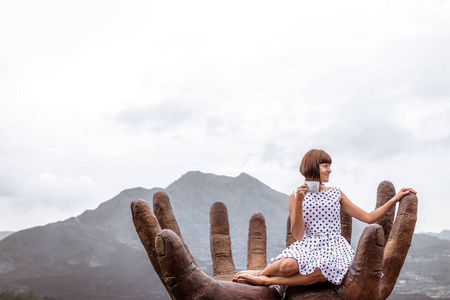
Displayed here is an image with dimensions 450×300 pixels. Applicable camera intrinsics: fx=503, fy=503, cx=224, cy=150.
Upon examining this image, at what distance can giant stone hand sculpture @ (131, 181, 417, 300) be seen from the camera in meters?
4.37

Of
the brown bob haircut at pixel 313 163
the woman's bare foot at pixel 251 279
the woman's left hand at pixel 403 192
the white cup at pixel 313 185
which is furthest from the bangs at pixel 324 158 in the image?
the woman's bare foot at pixel 251 279

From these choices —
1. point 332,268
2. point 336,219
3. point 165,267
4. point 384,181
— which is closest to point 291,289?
point 332,268

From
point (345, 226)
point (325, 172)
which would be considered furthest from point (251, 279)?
point (345, 226)

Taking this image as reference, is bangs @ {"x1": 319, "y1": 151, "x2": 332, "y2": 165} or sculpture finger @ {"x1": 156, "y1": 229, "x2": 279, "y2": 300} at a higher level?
bangs @ {"x1": 319, "y1": 151, "x2": 332, "y2": 165}

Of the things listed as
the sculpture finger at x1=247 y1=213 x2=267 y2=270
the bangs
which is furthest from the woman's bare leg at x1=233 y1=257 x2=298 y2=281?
the sculpture finger at x1=247 y1=213 x2=267 y2=270

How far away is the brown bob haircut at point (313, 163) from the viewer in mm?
4879

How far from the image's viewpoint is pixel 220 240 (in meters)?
7.56

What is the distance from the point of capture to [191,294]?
4434 millimetres

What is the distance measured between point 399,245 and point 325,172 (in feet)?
3.52

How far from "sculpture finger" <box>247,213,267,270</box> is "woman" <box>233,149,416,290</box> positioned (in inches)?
92.6

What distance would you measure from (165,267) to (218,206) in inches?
131

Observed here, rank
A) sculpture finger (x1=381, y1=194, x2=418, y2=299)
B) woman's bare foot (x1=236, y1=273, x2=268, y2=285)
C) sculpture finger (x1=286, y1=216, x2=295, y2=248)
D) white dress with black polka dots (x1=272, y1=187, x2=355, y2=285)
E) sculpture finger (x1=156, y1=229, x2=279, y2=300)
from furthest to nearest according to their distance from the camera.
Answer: sculpture finger (x1=286, y1=216, x2=295, y2=248)
sculpture finger (x1=381, y1=194, x2=418, y2=299)
woman's bare foot (x1=236, y1=273, x2=268, y2=285)
white dress with black polka dots (x1=272, y1=187, x2=355, y2=285)
sculpture finger (x1=156, y1=229, x2=279, y2=300)

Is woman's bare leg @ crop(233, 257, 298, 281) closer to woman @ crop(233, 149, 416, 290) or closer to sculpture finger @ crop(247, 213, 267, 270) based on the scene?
woman @ crop(233, 149, 416, 290)

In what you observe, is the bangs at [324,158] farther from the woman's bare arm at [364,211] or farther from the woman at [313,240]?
the woman's bare arm at [364,211]
